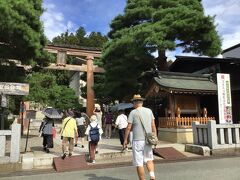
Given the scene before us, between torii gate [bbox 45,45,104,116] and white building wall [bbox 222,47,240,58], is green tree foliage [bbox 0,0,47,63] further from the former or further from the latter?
white building wall [bbox 222,47,240,58]

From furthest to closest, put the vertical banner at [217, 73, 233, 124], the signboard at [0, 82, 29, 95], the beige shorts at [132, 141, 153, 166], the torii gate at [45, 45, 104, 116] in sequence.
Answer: the torii gate at [45, 45, 104, 116] < the vertical banner at [217, 73, 233, 124] < the signboard at [0, 82, 29, 95] < the beige shorts at [132, 141, 153, 166]

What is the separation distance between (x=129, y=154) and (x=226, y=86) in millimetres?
5068

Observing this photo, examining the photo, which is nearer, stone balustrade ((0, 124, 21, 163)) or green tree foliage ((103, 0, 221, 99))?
stone balustrade ((0, 124, 21, 163))

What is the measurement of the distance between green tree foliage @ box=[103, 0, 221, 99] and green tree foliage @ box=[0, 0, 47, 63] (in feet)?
16.5

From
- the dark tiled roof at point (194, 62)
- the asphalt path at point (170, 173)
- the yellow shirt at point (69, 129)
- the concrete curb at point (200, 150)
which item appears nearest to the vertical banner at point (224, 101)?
the concrete curb at point (200, 150)

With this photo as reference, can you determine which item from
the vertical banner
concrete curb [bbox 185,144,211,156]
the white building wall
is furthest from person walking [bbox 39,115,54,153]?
the white building wall

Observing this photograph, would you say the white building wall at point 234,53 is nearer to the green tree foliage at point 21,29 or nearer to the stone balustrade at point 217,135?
the stone balustrade at point 217,135

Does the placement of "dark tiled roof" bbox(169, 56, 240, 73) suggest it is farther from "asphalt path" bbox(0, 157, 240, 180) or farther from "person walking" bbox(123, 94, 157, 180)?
"person walking" bbox(123, 94, 157, 180)

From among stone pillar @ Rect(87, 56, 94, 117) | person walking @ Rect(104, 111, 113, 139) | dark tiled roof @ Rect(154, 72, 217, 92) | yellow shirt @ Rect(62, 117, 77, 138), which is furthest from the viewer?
stone pillar @ Rect(87, 56, 94, 117)

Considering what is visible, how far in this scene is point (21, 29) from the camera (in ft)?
41.8

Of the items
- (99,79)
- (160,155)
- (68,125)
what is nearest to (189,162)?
(160,155)

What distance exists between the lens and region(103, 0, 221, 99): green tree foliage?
17.1 meters

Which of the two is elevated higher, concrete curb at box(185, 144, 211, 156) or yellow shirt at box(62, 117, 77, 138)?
yellow shirt at box(62, 117, 77, 138)

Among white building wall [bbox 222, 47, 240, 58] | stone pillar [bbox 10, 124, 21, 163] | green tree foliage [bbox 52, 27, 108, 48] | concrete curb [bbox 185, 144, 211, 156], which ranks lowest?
concrete curb [bbox 185, 144, 211, 156]
